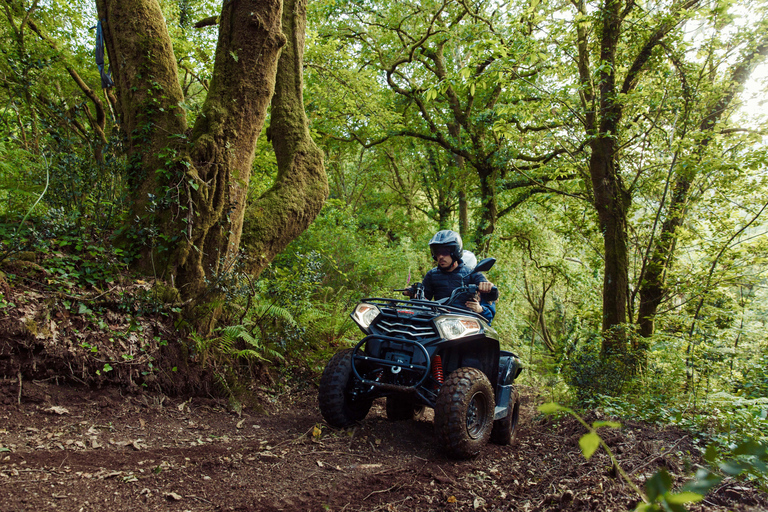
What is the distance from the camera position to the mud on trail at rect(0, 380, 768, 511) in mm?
2676

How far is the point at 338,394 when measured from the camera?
163 inches

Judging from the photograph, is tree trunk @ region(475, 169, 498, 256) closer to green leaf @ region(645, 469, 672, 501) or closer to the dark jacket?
the dark jacket

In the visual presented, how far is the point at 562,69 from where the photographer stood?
934 centimetres

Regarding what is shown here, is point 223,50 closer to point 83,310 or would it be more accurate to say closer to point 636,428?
point 83,310

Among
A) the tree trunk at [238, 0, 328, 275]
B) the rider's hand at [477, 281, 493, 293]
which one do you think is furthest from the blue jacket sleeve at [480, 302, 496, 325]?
the tree trunk at [238, 0, 328, 275]

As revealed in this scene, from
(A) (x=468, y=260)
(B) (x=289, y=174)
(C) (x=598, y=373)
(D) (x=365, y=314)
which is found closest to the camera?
(D) (x=365, y=314)

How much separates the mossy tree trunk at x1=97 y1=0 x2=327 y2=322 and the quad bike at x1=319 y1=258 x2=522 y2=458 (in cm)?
192

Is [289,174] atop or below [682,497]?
atop

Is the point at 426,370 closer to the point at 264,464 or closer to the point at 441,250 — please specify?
the point at 264,464

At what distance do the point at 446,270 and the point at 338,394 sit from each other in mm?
2074

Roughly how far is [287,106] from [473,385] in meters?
5.15

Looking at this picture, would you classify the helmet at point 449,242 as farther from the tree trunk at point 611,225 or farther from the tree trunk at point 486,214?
the tree trunk at point 486,214

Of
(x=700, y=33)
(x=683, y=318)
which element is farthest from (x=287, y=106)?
(x=683, y=318)

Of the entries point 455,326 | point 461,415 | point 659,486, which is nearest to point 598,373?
point 455,326
